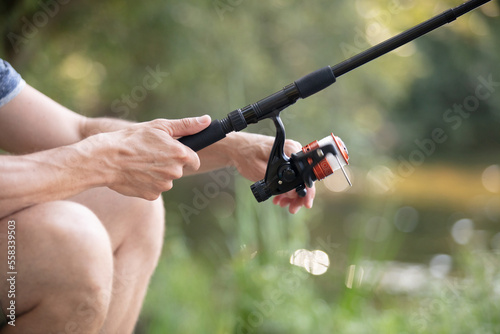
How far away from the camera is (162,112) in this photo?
565 cm

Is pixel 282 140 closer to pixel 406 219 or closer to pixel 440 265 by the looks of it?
pixel 440 265

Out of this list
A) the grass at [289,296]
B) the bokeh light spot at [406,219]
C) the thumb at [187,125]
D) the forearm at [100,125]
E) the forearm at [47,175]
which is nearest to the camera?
the forearm at [47,175]

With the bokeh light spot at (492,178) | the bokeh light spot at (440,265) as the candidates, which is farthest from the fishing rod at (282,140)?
the bokeh light spot at (492,178)

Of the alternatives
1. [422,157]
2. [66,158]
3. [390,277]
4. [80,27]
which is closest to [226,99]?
[80,27]

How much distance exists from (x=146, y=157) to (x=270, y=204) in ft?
4.99

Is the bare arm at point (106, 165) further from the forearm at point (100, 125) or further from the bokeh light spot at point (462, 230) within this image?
the bokeh light spot at point (462, 230)

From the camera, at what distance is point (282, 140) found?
1219mm

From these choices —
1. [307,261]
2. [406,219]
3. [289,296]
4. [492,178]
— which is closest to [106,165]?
[289,296]

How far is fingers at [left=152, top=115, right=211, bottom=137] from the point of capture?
3.80 ft

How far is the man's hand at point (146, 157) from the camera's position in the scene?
1.13m

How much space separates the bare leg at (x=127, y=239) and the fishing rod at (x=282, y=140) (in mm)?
304

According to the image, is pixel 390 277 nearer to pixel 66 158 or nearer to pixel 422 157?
pixel 66 158

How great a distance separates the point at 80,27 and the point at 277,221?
2.54 meters

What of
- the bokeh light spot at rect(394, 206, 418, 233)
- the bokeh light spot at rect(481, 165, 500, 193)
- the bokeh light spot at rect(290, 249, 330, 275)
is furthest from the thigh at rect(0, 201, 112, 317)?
the bokeh light spot at rect(481, 165, 500, 193)
